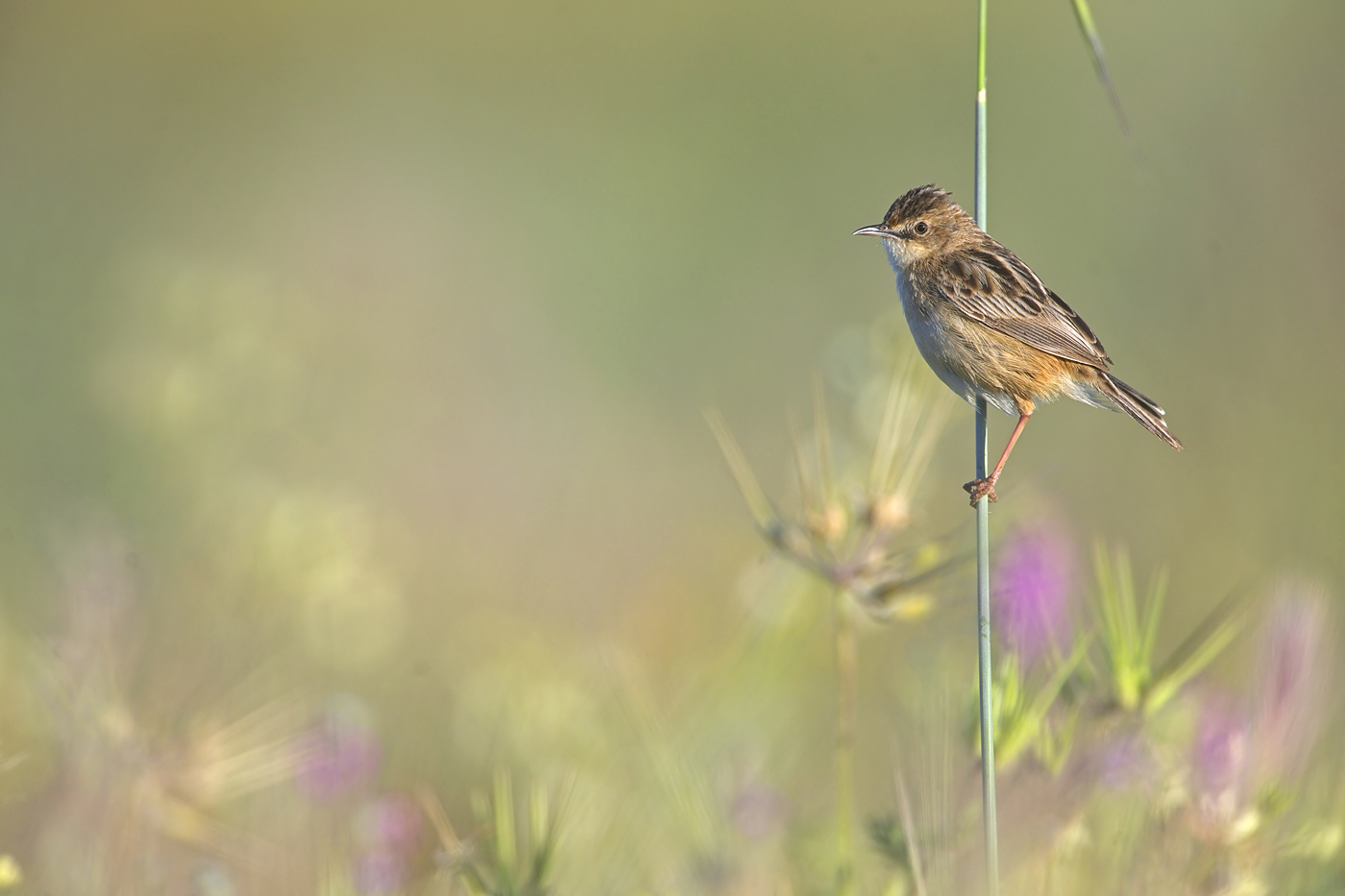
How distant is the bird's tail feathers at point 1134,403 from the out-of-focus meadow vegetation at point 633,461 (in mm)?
386

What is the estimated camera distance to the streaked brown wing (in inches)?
136

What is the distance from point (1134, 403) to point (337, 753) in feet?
7.85

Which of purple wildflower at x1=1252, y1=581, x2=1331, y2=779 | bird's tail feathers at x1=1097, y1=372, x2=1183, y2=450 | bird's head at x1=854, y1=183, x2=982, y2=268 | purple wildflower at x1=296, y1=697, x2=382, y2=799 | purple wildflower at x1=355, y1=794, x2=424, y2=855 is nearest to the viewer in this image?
purple wildflower at x1=1252, y1=581, x2=1331, y2=779

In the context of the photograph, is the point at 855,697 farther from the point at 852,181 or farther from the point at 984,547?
the point at 852,181

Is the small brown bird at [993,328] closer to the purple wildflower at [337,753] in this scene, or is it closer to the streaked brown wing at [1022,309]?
the streaked brown wing at [1022,309]

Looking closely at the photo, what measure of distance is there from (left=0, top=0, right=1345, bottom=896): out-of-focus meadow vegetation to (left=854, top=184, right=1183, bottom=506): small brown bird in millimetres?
343

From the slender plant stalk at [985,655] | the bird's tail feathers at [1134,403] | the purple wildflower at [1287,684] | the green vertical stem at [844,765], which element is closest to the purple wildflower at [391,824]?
the green vertical stem at [844,765]

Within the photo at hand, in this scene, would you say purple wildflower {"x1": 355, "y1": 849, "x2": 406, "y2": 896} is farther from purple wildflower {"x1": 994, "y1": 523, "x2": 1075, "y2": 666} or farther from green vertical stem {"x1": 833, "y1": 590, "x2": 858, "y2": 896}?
purple wildflower {"x1": 994, "y1": 523, "x2": 1075, "y2": 666}

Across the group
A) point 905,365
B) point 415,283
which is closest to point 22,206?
point 415,283

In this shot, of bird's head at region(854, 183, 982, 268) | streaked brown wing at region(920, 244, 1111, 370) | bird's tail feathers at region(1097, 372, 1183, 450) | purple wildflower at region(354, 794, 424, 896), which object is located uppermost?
bird's head at region(854, 183, 982, 268)

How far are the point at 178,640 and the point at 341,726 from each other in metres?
0.83

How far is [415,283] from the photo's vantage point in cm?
858

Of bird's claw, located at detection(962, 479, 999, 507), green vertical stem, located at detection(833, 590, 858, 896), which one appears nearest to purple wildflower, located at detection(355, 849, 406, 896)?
green vertical stem, located at detection(833, 590, 858, 896)

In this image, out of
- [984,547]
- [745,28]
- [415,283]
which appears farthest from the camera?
[745,28]
